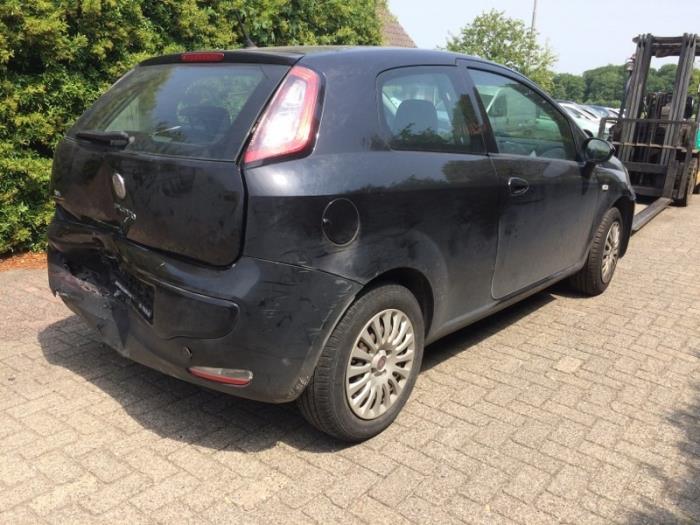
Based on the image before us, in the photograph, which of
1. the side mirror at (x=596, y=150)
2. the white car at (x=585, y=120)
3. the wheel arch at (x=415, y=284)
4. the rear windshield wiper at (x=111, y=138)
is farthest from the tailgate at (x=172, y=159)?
the white car at (x=585, y=120)

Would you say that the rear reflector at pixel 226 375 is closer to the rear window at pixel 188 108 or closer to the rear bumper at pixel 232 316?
the rear bumper at pixel 232 316

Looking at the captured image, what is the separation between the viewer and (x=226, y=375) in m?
2.59

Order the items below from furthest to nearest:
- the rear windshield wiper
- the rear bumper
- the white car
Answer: the white car < the rear windshield wiper < the rear bumper

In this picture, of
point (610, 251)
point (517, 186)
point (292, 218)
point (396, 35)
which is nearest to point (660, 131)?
point (610, 251)

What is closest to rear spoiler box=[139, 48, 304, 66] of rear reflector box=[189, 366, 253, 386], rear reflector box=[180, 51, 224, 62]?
rear reflector box=[180, 51, 224, 62]

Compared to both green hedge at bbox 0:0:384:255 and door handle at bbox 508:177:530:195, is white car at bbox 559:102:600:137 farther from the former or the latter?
door handle at bbox 508:177:530:195

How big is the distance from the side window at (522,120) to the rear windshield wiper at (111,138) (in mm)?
1938

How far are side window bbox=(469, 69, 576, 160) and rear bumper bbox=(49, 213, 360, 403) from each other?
163cm

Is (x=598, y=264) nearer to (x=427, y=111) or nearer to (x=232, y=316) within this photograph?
(x=427, y=111)

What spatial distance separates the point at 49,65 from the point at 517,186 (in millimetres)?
3940

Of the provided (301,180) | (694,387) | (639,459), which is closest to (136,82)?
(301,180)

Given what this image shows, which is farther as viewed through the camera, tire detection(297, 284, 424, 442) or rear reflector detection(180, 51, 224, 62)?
rear reflector detection(180, 51, 224, 62)

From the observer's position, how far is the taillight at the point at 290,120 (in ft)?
8.21

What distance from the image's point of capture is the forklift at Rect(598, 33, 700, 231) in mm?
9992
